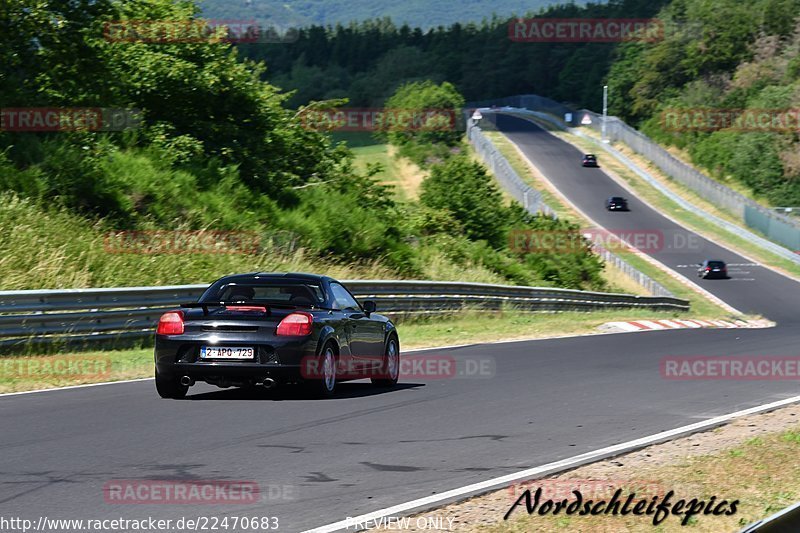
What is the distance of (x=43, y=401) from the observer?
11.6 meters

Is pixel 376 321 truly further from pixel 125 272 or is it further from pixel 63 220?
pixel 63 220

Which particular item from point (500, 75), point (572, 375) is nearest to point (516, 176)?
point (572, 375)

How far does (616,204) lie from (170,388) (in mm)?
66423

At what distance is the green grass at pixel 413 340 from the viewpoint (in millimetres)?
13914

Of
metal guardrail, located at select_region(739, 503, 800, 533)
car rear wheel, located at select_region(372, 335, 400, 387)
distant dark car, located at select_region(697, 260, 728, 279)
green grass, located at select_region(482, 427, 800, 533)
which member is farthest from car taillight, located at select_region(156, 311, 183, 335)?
distant dark car, located at select_region(697, 260, 728, 279)

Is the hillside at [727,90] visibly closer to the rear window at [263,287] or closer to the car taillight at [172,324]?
the rear window at [263,287]

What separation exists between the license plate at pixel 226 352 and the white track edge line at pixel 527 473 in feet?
13.0

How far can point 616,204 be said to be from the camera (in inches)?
2985

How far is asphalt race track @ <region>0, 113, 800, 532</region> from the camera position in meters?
6.91

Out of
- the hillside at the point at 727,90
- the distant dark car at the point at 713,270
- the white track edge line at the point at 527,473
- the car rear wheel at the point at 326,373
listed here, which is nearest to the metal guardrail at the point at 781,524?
the white track edge line at the point at 527,473

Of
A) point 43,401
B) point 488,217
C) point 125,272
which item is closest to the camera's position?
point 43,401

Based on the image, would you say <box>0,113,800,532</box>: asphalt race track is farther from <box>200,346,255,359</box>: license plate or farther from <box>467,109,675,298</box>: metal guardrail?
<box>467,109,675,298</box>: metal guardrail

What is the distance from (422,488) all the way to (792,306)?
4603cm

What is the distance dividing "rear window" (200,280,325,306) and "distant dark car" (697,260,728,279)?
48.2 metres
